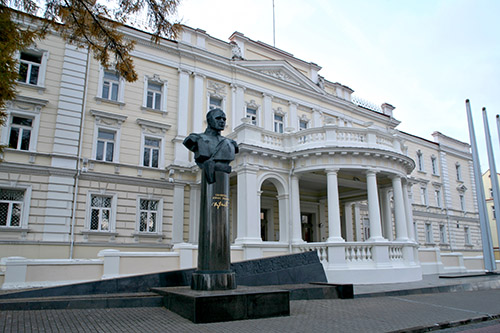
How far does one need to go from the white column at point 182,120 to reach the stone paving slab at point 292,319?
12.6m

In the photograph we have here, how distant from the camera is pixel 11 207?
15.6 metres

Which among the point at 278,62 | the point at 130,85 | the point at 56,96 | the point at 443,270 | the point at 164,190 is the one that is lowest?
the point at 443,270

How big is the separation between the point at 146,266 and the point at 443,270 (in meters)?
15.9

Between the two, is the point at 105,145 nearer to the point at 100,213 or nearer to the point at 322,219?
the point at 100,213

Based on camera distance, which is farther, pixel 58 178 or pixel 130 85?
pixel 130 85

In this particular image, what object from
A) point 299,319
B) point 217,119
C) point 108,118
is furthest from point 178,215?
point 299,319

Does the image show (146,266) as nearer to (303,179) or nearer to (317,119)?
(303,179)

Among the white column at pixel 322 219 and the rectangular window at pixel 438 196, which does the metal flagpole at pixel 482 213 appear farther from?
the rectangular window at pixel 438 196

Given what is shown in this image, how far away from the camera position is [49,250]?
15641 mm

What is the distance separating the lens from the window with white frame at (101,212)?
678 inches

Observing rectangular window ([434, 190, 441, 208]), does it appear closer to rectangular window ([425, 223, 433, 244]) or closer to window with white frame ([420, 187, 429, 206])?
window with white frame ([420, 187, 429, 206])

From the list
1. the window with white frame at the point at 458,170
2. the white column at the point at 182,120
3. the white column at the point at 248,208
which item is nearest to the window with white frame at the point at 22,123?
the white column at the point at 182,120

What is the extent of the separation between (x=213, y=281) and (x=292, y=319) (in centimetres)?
166

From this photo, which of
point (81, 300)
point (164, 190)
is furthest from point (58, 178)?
point (81, 300)
